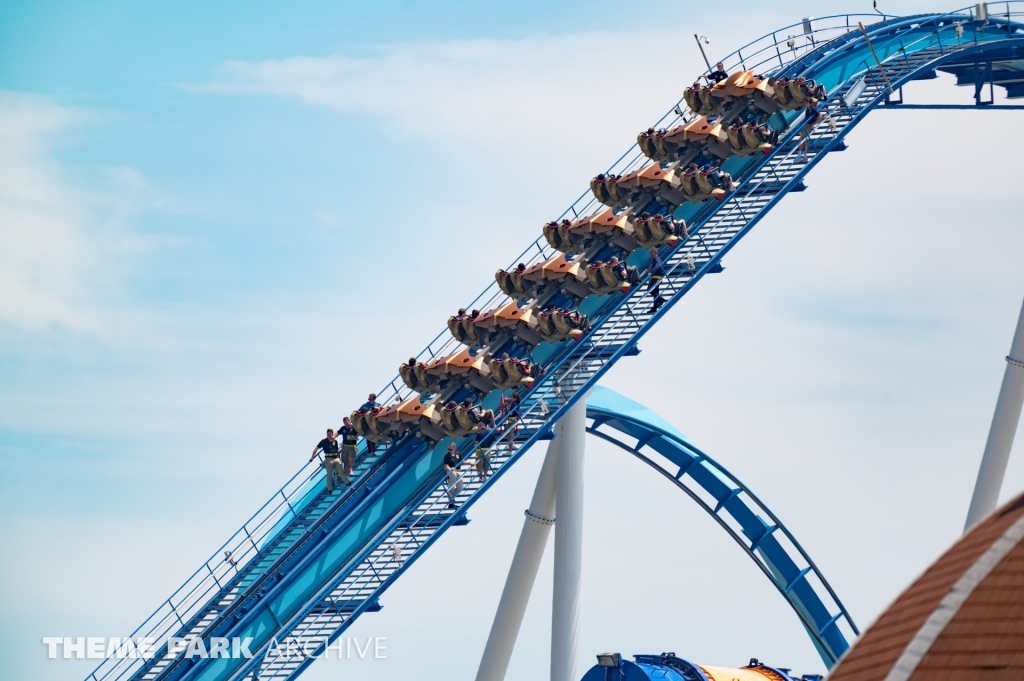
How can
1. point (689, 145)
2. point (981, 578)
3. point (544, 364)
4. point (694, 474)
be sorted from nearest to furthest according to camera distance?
point (981, 578)
point (544, 364)
point (689, 145)
point (694, 474)

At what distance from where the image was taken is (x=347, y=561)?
2033cm

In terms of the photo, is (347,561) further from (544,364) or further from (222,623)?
(544,364)

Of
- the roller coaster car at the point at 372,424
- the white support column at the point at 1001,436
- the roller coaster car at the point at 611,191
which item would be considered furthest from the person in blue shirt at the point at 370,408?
the white support column at the point at 1001,436

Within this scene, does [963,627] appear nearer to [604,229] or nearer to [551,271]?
[551,271]

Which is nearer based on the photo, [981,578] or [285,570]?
[981,578]

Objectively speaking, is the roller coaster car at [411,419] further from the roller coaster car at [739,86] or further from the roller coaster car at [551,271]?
the roller coaster car at [739,86]

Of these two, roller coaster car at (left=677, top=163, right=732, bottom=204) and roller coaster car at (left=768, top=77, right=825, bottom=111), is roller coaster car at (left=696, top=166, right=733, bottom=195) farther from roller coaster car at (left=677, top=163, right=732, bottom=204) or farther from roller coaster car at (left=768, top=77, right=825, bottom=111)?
roller coaster car at (left=768, top=77, right=825, bottom=111)

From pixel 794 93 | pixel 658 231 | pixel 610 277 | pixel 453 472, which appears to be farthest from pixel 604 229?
pixel 453 472

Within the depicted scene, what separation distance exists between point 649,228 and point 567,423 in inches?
115

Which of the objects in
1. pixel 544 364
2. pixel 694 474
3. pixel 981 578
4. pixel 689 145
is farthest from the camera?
pixel 694 474

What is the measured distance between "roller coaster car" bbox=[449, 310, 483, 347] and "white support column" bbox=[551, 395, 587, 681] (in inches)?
64.5

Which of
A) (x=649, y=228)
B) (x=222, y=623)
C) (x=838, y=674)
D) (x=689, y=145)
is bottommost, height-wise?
(x=838, y=674)

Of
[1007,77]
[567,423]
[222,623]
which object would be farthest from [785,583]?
[222,623]

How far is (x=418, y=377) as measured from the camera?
886 inches
